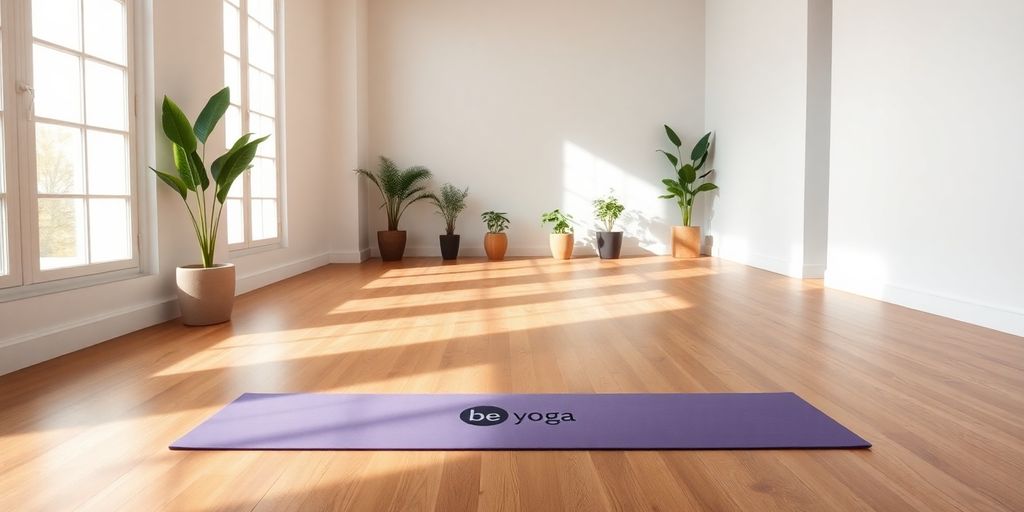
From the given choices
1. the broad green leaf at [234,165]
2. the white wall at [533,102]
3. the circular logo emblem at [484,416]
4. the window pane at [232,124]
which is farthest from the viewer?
the white wall at [533,102]

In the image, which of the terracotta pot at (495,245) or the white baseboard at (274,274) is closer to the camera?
the white baseboard at (274,274)

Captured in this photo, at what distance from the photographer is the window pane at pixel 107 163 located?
10.9ft

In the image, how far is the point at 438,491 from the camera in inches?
61.6

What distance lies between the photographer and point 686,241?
7844 millimetres

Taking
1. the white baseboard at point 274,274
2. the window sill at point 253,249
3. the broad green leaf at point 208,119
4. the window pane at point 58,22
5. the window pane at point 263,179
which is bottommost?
the white baseboard at point 274,274

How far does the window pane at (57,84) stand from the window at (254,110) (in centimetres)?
158

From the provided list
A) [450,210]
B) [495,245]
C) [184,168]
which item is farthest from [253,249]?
[495,245]

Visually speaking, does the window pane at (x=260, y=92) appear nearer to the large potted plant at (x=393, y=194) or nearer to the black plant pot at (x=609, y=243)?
the large potted plant at (x=393, y=194)

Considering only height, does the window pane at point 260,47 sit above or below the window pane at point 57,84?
above

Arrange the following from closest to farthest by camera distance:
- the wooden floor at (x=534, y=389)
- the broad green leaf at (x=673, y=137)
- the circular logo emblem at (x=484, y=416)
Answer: the wooden floor at (x=534, y=389), the circular logo emblem at (x=484, y=416), the broad green leaf at (x=673, y=137)

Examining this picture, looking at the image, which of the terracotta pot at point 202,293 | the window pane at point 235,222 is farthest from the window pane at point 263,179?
the terracotta pot at point 202,293

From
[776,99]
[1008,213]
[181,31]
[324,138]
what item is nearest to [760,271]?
[776,99]

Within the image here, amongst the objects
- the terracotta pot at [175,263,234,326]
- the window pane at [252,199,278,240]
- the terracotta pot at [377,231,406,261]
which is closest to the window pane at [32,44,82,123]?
the terracotta pot at [175,263,234,326]

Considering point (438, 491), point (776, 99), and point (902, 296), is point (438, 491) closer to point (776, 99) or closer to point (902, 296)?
point (902, 296)
